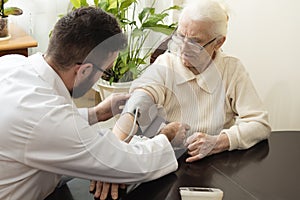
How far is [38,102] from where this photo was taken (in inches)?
54.4

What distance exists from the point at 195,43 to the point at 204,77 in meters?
0.14

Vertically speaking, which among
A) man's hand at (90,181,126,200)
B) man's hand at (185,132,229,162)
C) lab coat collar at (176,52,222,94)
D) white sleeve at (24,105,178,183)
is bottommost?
man's hand at (90,181,126,200)

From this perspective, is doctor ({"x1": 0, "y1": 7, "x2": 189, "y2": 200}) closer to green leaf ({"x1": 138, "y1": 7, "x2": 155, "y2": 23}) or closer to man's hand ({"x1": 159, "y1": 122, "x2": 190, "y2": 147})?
man's hand ({"x1": 159, "y1": 122, "x2": 190, "y2": 147})

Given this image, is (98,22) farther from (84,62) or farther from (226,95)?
(226,95)

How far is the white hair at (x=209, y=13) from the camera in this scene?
1810 mm

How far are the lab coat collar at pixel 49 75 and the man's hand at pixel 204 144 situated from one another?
1.64 feet

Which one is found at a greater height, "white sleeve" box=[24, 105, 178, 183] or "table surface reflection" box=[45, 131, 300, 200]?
"white sleeve" box=[24, 105, 178, 183]

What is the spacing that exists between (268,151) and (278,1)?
1.01 m

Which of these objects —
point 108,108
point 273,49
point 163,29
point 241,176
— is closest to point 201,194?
point 241,176

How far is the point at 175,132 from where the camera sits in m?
1.69

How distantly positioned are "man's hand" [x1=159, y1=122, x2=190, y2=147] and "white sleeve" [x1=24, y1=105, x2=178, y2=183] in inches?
7.6

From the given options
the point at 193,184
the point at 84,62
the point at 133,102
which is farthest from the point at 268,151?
the point at 84,62

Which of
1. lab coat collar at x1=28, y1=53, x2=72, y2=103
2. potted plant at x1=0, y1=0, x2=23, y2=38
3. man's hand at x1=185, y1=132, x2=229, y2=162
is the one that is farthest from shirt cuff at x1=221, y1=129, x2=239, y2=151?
potted plant at x1=0, y1=0, x2=23, y2=38

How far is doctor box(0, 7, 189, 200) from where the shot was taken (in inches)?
53.5
